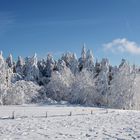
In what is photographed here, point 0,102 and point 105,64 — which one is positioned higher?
point 105,64

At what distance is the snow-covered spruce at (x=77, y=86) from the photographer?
7706 cm

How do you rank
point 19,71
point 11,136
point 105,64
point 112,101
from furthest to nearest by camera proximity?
point 19,71 → point 105,64 → point 112,101 → point 11,136

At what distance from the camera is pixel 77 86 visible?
287ft

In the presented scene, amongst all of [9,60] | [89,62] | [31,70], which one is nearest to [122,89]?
[89,62]

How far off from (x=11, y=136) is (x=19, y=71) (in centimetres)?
8932

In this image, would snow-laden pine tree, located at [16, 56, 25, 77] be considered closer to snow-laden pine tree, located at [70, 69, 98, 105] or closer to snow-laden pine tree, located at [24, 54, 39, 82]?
snow-laden pine tree, located at [24, 54, 39, 82]

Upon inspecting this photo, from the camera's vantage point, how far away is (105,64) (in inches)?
4072

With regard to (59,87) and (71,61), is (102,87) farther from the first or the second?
(71,61)

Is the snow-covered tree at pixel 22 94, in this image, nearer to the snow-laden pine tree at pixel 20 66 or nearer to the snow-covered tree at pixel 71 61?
the snow-laden pine tree at pixel 20 66

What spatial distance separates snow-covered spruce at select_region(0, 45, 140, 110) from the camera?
77.1m

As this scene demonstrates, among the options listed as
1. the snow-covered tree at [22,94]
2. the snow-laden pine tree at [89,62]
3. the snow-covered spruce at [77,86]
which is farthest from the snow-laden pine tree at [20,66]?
the snow-covered tree at [22,94]

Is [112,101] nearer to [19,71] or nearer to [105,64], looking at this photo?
[105,64]

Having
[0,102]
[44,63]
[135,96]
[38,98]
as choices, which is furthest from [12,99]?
[44,63]

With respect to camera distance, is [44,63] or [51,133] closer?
[51,133]
